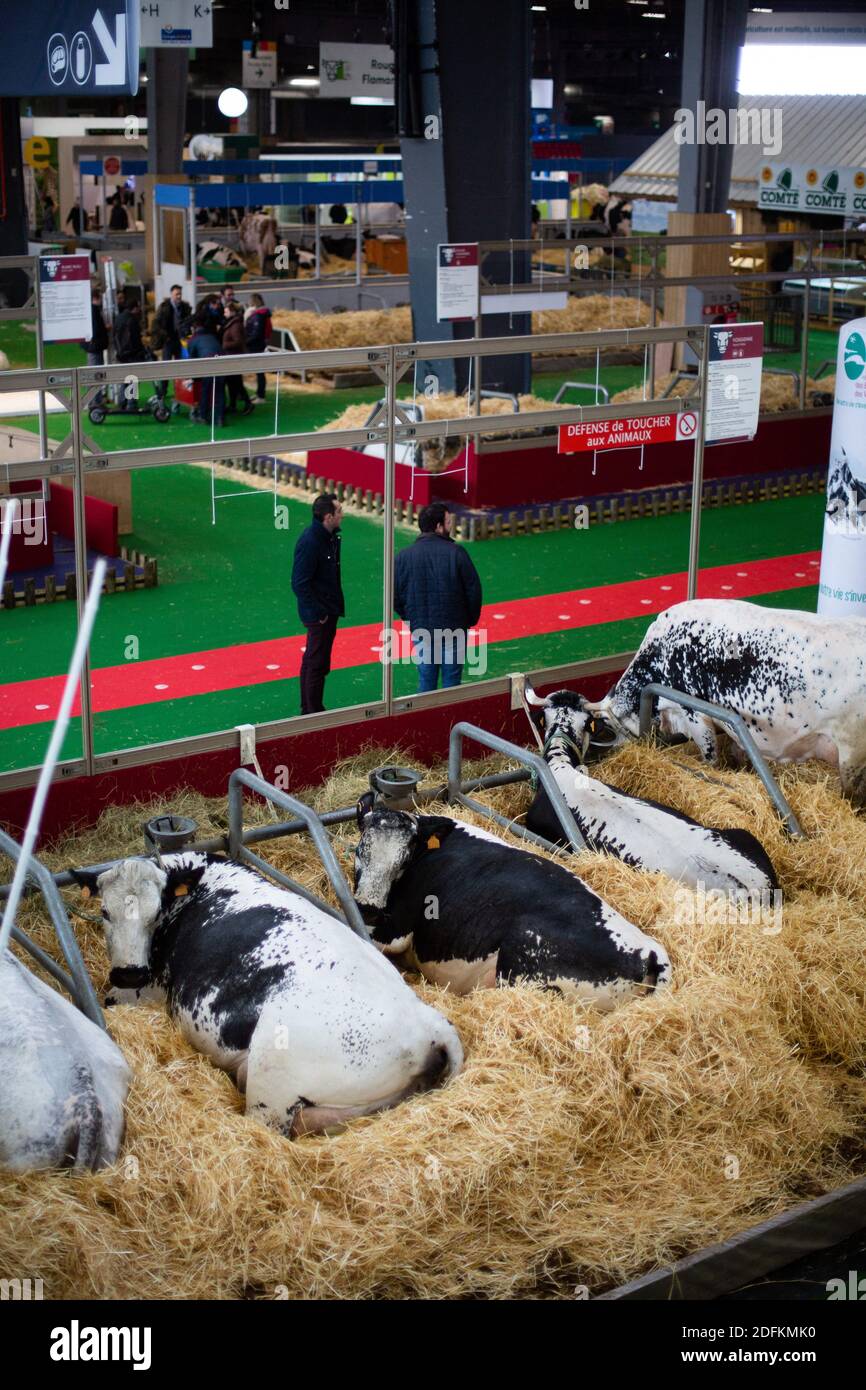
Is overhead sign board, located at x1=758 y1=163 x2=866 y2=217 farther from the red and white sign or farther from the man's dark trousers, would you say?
the man's dark trousers

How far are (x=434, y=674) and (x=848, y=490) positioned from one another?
9.16 feet

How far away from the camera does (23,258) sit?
15.0m

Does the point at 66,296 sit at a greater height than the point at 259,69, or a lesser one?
lesser

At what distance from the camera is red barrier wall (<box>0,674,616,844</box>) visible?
24.9ft

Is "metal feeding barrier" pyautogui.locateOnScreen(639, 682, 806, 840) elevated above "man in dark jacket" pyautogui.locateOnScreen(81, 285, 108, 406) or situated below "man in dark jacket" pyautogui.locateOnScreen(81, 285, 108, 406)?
below

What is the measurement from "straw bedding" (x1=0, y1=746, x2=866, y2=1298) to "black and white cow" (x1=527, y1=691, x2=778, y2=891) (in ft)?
1.14

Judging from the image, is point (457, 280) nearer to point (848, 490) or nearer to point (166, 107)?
point (848, 490)

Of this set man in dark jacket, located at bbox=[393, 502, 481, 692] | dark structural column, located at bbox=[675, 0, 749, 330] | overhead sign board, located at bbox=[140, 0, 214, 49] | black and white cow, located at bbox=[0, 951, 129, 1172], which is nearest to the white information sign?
man in dark jacket, located at bbox=[393, 502, 481, 692]

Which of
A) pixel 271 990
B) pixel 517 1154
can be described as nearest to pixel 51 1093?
pixel 271 990

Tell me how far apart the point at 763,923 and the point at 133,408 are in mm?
14474

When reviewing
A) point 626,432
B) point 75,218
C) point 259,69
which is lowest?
point 626,432

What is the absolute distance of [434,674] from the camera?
1017cm
